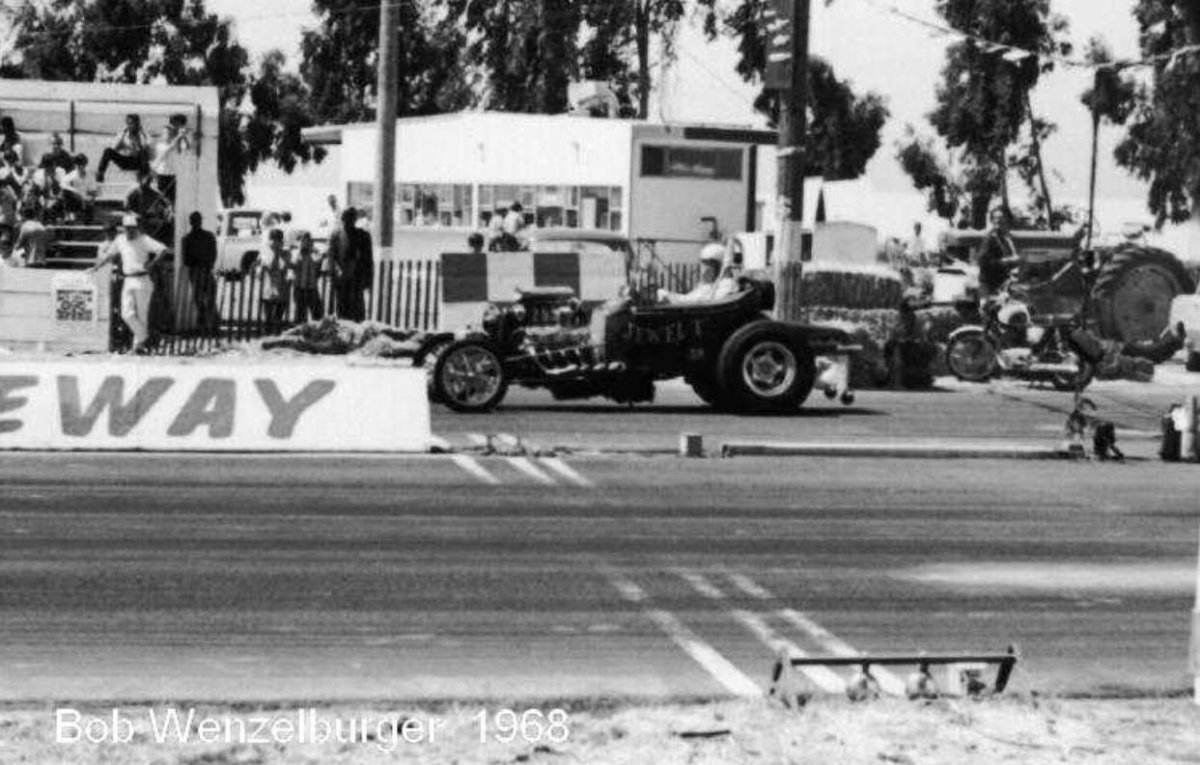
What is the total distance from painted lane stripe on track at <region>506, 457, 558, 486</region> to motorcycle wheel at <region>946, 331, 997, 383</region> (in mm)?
10016

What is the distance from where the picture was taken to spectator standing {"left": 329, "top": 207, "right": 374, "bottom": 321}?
2942 centimetres

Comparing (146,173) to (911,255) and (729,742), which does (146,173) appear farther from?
(729,742)

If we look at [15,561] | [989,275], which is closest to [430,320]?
[989,275]

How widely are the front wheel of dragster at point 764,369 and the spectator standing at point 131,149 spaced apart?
35.3 ft

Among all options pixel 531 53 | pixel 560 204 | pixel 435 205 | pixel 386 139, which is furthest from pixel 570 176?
pixel 531 53

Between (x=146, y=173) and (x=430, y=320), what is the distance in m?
3.93

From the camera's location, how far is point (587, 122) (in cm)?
4428

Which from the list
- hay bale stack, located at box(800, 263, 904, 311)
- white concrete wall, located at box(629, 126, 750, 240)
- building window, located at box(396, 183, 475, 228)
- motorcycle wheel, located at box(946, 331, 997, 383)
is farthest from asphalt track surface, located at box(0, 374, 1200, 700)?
building window, located at box(396, 183, 475, 228)

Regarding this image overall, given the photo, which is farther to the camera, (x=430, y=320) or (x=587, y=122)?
(x=587, y=122)

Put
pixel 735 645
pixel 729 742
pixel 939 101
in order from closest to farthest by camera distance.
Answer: pixel 729 742 → pixel 735 645 → pixel 939 101

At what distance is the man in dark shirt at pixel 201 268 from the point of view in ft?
97.3

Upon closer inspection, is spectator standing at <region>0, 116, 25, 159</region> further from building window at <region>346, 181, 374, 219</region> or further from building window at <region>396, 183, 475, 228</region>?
building window at <region>346, 181, 374, 219</region>

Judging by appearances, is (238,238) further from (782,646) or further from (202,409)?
(782,646)

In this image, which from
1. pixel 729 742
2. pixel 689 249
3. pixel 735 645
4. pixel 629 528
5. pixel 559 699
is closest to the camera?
pixel 729 742
